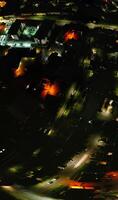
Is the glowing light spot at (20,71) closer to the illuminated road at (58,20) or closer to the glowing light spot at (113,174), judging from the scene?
the illuminated road at (58,20)

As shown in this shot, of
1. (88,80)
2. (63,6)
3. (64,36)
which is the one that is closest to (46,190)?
(88,80)

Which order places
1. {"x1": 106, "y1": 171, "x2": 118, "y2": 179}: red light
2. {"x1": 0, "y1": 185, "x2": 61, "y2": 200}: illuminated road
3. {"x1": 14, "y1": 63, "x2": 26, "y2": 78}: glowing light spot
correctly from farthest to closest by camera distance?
{"x1": 14, "y1": 63, "x2": 26, "y2": 78}: glowing light spot, {"x1": 106, "y1": 171, "x2": 118, "y2": 179}: red light, {"x1": 0, "y1": 185, "x2": 61, "y2": 200}: illuminated road

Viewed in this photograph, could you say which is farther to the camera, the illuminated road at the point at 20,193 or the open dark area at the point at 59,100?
the open dark area at the point at 59,100

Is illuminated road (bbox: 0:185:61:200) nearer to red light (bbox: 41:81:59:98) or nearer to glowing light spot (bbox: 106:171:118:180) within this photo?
glowing light spot (bbox: 106:171:118:180)

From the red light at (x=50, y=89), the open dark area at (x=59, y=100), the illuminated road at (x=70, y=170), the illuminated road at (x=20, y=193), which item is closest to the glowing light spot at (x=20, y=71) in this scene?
the open dark area at (x=59, y=100)

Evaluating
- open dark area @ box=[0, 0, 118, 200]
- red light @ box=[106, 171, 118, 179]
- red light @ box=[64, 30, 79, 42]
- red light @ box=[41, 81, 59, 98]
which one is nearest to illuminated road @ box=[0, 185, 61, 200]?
open dark area @ box=[0, 0, 118, 200]

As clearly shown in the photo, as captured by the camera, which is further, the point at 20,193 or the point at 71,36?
the point at 71,36

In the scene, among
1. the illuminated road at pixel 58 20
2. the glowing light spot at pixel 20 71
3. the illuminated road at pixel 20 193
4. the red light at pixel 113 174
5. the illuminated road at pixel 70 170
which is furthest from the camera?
the glowing light spot at pixel 20 71

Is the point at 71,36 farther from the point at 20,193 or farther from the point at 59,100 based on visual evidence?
the point at 20,193

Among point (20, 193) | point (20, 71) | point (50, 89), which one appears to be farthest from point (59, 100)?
point (20, 193)

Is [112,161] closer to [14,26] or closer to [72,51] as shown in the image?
[72,51]

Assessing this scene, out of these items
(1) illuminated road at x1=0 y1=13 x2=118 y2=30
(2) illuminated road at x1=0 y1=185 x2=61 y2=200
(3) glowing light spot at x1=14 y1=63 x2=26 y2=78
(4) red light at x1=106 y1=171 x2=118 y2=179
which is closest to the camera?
(2) illuminated road at x1=0 y1=185 x2=61 y2=200
